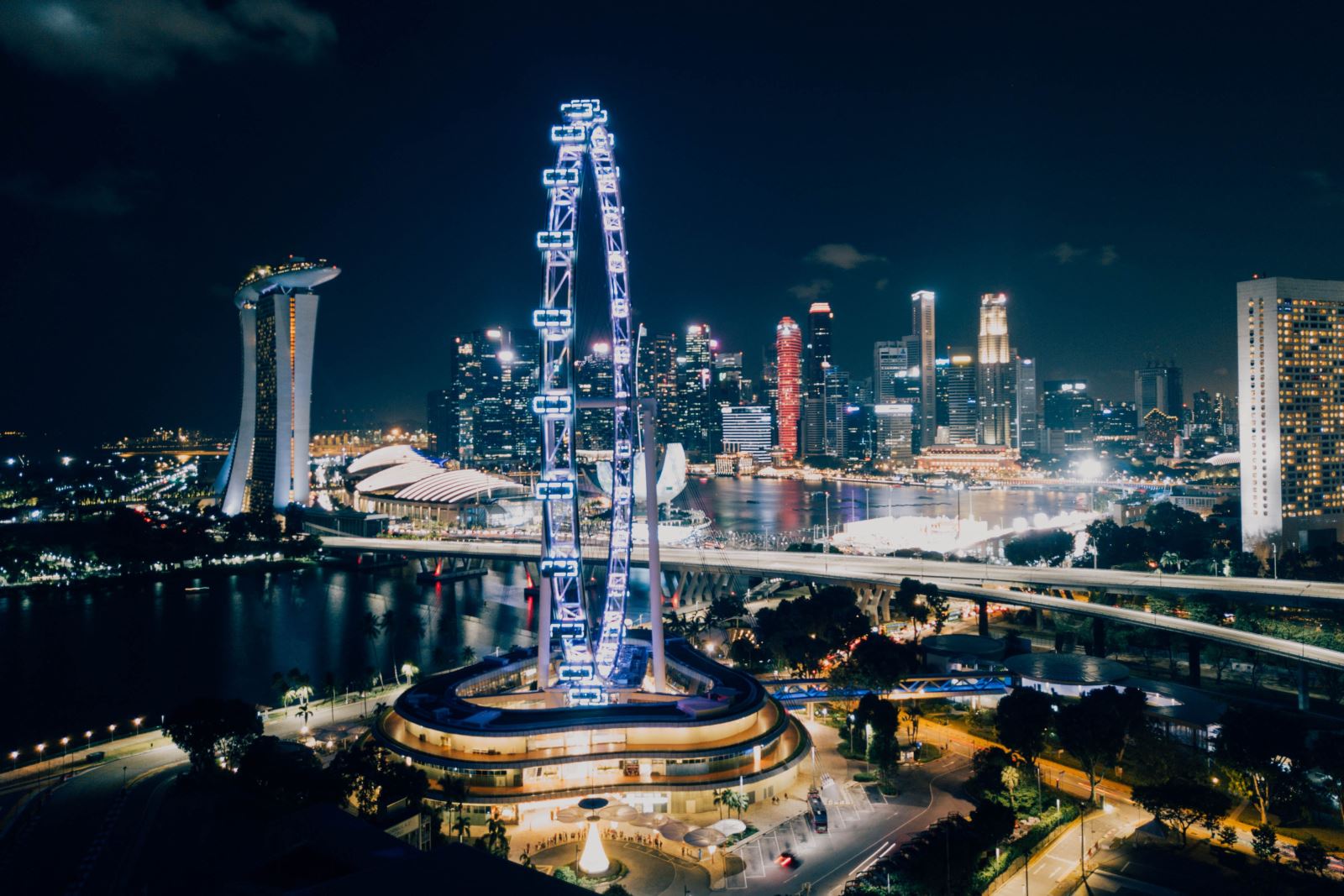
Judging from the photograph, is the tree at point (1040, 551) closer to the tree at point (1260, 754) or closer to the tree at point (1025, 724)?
the tree at point (1025, 724)

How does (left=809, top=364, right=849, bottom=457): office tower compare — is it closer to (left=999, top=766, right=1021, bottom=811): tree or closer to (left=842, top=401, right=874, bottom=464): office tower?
(left=842, top=401, right=874, bottom=464): office tower

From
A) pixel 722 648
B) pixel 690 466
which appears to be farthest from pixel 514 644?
pixel 690 466

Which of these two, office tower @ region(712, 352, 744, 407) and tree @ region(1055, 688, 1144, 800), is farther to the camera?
office tower @ region(712, 352, 744, 407)

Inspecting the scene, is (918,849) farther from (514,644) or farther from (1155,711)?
(514,644)

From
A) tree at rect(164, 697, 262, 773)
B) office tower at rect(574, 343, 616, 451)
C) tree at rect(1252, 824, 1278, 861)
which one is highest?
office tower at rect(574, 343, 616, 451)

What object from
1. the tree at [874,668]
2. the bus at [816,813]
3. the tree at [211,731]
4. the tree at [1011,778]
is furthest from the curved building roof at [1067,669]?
the tree at [211,731]

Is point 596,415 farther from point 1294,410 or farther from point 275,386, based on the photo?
point 1294,410

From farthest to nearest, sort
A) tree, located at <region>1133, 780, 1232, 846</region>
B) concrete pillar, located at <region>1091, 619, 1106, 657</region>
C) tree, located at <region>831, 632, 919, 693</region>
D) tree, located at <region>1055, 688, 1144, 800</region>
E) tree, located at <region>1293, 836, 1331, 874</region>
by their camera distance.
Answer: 1. concrete pillar, located at <region>1091, 619, 1106, 657</region>
2. tree, located at <region>831, 632, 919, 693</region>
3. tree, located at <region>1055, 688, 1144, 800</region>
4. tree, located at <region>1133, 780, 1232, 846</region>
5. tree, located at <region>1293, 836, 1331, 874</region>

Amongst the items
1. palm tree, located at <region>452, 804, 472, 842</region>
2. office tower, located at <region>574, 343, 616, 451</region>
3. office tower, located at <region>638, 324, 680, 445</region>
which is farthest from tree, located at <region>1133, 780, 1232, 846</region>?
office tower, located at <region>638, 324, 680, 445</region>
